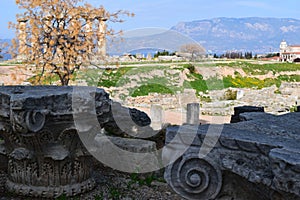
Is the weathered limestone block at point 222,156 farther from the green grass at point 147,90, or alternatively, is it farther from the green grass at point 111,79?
the green grass at point 111,79

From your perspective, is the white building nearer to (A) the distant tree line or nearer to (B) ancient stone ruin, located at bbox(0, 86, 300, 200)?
(A) the distant tree line

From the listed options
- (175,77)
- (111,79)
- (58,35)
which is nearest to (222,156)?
(58,35)

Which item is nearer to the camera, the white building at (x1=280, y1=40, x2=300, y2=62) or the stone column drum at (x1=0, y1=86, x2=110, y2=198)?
the stone column drum at (x1=0, y1=86, x2=110, y2=198)

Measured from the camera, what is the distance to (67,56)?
9086mm

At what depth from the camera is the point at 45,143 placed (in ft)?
16.0

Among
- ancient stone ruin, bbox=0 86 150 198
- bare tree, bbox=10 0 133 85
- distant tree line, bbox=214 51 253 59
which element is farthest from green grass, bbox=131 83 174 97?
distant tree line, bbox=214 51 253 59

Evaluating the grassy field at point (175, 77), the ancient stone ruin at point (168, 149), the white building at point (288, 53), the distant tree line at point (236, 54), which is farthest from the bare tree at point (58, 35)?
the white building at point (288, 53)

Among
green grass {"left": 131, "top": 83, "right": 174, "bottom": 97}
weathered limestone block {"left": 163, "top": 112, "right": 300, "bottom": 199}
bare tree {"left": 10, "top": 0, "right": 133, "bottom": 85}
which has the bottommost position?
green grass {"left": 131, "top": 83, "right": 174, "bottom": 97}

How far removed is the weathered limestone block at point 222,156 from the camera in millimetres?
2803

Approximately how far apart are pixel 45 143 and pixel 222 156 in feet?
8.25

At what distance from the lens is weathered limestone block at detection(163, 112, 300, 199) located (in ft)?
9.20

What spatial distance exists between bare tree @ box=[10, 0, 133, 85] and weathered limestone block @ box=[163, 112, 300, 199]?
6.16 m

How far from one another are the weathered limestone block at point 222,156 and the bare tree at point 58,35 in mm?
6161

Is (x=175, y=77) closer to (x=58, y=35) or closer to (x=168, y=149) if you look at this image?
(x=58, y=35)
